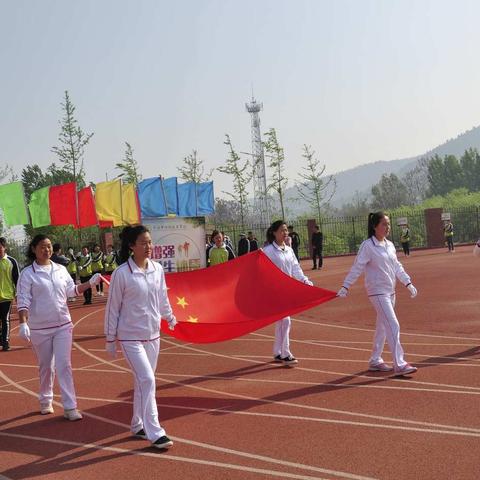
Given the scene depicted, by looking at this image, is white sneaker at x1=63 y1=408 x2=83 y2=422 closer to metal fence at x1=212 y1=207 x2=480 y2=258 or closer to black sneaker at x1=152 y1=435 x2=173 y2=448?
black sneaker at x1=152 y1=435 x2=173 y2=448

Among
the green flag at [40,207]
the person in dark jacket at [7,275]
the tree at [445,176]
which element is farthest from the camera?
the tree at [445,176]

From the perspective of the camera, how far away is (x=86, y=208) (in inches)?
802

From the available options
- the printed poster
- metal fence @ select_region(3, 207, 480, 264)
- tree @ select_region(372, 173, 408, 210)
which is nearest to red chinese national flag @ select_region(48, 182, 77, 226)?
the printed poster

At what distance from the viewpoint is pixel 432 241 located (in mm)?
42281

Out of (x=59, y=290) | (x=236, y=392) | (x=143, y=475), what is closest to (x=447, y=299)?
(x=236, y=392)

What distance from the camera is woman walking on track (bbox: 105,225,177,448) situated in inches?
245

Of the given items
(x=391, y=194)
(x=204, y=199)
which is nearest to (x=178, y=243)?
(x=204, y=199)

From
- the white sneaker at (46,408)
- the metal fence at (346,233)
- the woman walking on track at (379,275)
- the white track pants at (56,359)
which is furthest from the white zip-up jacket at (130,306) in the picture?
the metal fence at (346,233)

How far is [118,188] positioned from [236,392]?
1304 centimetres

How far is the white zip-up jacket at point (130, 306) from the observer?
6.32 meters

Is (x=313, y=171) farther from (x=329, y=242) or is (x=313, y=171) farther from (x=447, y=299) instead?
(x=447, y=299)

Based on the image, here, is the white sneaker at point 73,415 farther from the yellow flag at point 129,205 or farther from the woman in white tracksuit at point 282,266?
the yellow flag at point 129,205

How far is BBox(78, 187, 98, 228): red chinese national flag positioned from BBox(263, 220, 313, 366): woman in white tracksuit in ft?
36.6

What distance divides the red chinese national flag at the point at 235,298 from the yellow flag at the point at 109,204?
33.9 feet
